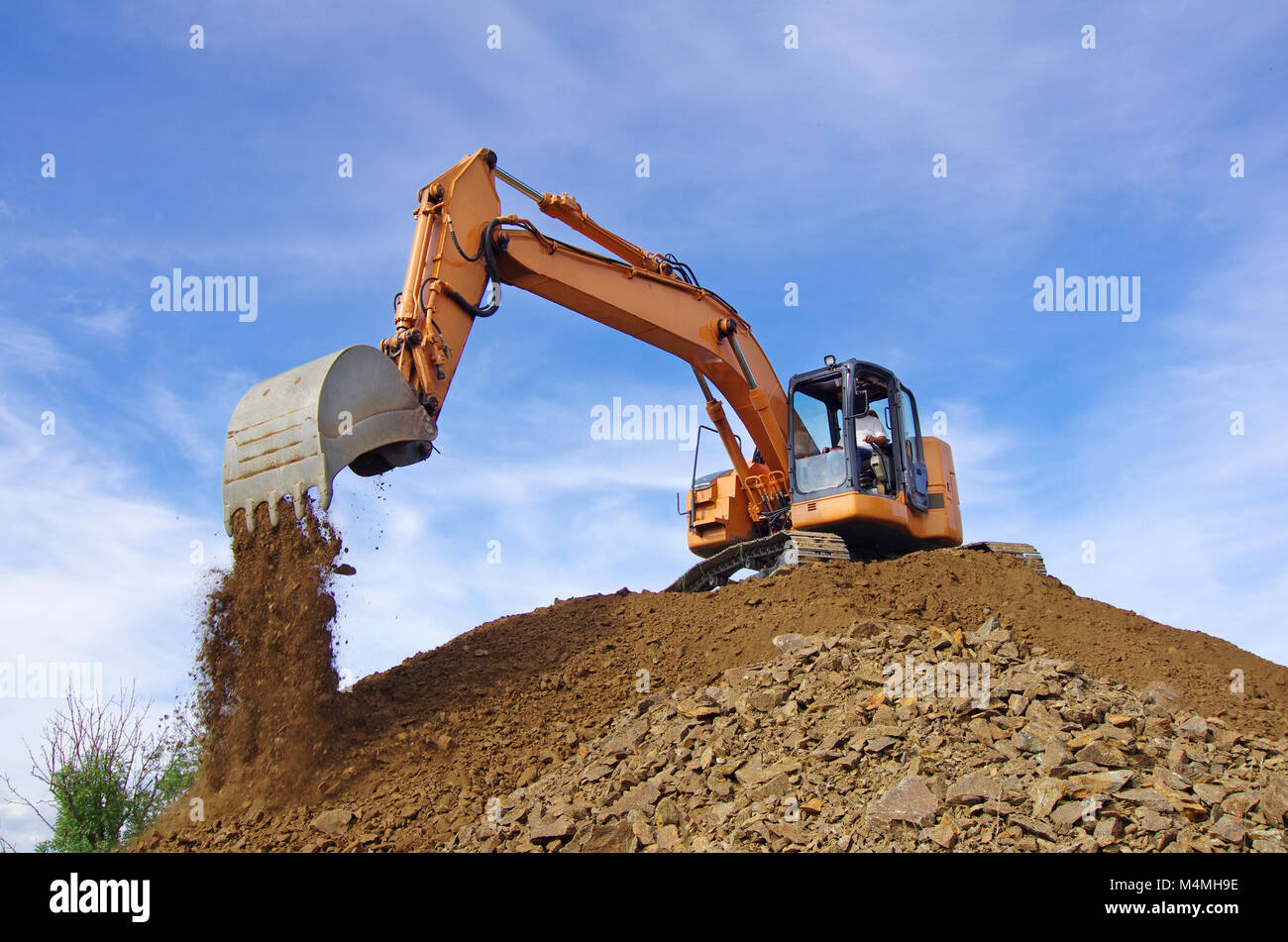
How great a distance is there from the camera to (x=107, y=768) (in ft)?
42.6

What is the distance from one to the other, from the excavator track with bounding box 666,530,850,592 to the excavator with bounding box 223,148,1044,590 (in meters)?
0.02

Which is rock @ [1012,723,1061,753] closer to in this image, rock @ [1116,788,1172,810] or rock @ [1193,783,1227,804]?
rock @ [1116,788,1172,810]

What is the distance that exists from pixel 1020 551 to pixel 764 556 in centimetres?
346

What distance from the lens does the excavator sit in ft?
23.5

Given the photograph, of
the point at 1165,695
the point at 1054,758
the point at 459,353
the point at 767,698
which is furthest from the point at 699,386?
the point at 1054,758

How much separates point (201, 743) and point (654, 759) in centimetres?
347

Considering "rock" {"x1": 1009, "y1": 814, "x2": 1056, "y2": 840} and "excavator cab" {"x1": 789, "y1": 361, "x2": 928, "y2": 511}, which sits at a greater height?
"excavator cab" {"x1": 789, "y1": 361, "x2": 928, "y2": 511}

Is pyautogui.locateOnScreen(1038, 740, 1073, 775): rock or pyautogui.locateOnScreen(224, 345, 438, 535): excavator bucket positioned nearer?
pyautogui.locateOnScreen(1038, 740, 1073, 775): rock

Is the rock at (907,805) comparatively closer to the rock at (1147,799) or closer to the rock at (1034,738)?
the rock at (1034,738)

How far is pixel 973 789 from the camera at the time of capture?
6.03 metres

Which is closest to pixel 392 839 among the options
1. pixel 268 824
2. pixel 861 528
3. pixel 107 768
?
pixel 268 824

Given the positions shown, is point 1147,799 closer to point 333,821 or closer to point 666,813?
point 666,813

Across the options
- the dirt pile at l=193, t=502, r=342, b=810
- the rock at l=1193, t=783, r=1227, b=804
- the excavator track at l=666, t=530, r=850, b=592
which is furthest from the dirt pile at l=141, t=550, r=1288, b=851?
the excavator track at l=666, t=530, r=850, b=592
